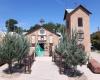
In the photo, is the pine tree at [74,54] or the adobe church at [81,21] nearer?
the pine tree at [74,54]

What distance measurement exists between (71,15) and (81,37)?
4365 millimetres

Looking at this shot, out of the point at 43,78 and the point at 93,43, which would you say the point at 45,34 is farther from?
the point at 43,78

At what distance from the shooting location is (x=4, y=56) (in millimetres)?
23688

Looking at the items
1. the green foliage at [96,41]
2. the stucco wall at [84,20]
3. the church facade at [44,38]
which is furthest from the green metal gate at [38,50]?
the green foliage at [96,41]

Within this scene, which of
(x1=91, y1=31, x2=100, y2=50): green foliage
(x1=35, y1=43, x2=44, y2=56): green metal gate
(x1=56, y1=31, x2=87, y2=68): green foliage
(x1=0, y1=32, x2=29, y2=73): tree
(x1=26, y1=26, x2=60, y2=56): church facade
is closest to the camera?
(x1=56, y1=31, x2=87, y2=68): green foliage

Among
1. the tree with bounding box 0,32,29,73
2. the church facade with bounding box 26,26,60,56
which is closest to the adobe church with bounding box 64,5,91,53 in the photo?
the church facade with bounding box 26,26,60,56

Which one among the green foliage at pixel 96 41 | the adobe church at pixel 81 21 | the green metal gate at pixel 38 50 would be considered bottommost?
the green metal gate at pixel 38 50

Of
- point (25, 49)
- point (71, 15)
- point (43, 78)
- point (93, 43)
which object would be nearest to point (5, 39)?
point (25, 49)

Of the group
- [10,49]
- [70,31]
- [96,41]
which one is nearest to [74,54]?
[10,49]

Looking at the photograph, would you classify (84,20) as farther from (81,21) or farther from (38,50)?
(38,50)

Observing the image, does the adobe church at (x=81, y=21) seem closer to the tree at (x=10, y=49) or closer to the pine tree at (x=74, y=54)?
the pine tree at (x=74, y=54)

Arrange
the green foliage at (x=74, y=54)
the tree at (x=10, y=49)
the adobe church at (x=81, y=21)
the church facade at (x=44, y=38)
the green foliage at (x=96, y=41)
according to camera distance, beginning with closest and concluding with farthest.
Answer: the green foliage at (x=74, y=54), the tree at (x=10, y=49), the adobe church at (x=81, y=21), the church facade at (x=44, y=38), the green foliage at (x=96, y=41)

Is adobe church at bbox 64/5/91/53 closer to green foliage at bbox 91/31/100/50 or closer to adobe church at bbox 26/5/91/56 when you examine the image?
adobe church at bbox 26/5/91/56

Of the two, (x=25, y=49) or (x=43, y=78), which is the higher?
(x=25, y=49)
